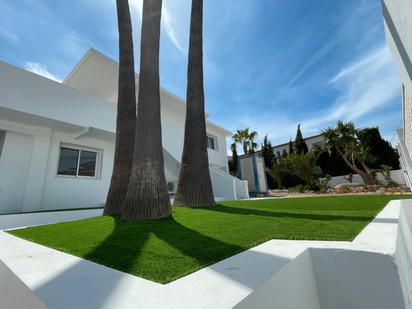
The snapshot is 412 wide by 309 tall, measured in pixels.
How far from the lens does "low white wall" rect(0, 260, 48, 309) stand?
122cm

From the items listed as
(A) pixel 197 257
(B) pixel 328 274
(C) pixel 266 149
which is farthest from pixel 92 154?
(C) pixel 266 149

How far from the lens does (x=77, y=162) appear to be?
920cm

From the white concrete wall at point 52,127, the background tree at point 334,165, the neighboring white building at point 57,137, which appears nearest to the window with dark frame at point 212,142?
the neighboring white building at point 57,137

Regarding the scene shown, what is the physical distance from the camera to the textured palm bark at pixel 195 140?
6.93m

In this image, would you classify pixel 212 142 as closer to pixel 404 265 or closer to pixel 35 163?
pixel 35 163

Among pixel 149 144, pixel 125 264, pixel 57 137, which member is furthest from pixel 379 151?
pixel 57 137

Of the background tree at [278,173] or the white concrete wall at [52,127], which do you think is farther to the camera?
the background tree at [278,173]

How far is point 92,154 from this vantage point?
392 inches

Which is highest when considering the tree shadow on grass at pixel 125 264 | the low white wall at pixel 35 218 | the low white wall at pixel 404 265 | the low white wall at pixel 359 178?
the low white wall at pixel 359 178

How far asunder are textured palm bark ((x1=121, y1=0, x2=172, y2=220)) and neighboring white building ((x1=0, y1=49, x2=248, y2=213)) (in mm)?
4077

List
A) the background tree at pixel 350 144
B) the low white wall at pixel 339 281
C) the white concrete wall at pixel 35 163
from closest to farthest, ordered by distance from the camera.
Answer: the low white wall at pixel 339 281, the white concrete wall at pixel 35 163, the background tree at pixel 350 144

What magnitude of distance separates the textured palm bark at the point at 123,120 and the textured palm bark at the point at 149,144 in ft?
4.28

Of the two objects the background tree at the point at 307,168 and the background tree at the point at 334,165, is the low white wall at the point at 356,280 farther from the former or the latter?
the background tree at the point at 334,165

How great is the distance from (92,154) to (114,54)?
585cm
